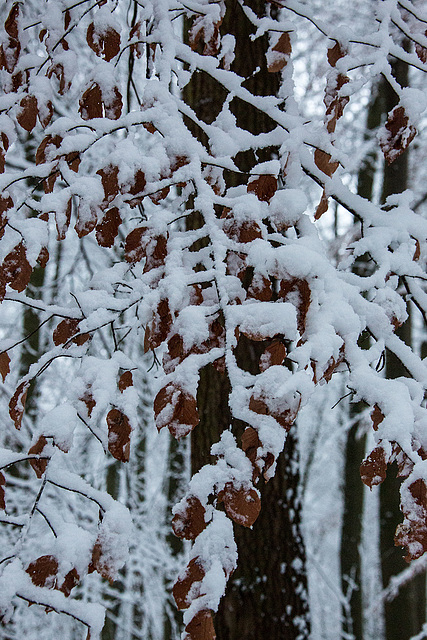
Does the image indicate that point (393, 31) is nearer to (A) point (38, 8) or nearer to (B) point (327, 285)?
(A) point (38, 8)

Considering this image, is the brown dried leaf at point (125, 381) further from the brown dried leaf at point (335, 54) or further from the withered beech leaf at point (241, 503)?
the brown dried leaf at point (335, 54)

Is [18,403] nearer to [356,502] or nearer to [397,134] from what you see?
[397,134]

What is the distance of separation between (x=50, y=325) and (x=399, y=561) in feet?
14.9

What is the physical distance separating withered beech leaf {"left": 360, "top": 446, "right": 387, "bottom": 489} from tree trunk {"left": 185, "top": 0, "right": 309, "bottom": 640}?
941mm

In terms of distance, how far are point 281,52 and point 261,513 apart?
6.02 ft

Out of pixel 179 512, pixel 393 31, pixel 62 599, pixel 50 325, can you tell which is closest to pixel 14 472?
pixel 50 325

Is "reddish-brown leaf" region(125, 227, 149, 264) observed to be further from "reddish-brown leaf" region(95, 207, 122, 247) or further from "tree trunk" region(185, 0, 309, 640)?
"tree trunk" region(185, 0, 309, 640)

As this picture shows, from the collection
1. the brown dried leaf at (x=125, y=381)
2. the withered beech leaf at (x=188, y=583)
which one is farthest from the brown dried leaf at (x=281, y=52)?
the withered beech leaf at (x=188, y=583)

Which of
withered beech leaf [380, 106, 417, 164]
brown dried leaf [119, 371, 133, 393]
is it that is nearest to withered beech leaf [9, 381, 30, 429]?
brown dried leaf [119, 371, 133, 393]

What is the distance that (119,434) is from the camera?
119 cm

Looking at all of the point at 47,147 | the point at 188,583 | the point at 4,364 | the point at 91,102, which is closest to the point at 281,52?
the point at 91,102

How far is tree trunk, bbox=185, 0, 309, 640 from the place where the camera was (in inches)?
85.7

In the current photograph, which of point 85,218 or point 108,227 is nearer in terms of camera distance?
point 85,218

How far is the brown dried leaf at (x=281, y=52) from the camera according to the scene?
169cm
